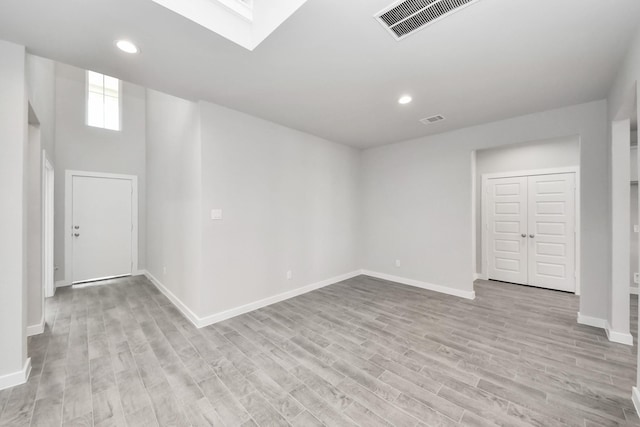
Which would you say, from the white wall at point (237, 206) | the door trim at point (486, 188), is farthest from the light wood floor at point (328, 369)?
the door trim at point (486, 188)

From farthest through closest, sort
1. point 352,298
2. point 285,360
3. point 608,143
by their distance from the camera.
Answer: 1. point 352,298
2. point 608,143
3. point 285,360

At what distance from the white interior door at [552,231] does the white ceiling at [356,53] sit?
1.91 meters

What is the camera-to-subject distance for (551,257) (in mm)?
4359

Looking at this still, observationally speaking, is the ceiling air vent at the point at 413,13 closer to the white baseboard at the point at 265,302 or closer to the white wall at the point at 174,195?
the white wall at the point at 174,195

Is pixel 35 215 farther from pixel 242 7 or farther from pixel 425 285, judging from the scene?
pixel 425 285

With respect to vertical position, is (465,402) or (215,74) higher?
(215,74)

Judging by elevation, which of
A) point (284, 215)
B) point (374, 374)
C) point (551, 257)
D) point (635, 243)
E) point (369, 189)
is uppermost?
point (369, 189)

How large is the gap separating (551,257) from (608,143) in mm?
2365

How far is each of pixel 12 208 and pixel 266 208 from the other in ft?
7.70

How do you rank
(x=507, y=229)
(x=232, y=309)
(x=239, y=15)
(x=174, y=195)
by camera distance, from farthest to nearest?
(x=507, y=229) < (x=174, y=195) < (x=232, y=309) < (x=239, y=15)

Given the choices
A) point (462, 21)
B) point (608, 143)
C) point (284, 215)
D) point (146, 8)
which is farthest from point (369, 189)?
point (146, 8)

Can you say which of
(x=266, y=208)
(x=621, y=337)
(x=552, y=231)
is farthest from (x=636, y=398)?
(x=266, y=208)

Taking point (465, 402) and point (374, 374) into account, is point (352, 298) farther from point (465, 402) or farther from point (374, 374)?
point (465, 402)

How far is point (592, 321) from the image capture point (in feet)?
9.68
